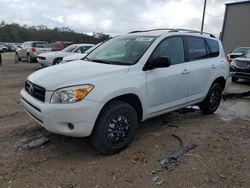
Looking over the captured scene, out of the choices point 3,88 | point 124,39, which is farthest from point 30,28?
point 124,39

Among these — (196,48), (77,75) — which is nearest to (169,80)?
(196,48)

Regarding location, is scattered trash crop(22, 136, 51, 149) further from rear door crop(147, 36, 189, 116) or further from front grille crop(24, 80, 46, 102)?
rear door crop(147, 36, 189, 116)

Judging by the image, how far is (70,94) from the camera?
3254mm

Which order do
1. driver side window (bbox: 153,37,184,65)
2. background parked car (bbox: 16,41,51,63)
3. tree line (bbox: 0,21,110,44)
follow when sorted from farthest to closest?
tree line (bbox: 0,21,110,44), background parked car (bbox: 16,41,51,63), driver side window (bbox: 153,37,184,65)

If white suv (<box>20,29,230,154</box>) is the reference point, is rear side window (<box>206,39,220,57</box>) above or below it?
above

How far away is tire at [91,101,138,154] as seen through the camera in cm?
345

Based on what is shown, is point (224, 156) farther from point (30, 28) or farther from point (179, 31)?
point (30, 28)

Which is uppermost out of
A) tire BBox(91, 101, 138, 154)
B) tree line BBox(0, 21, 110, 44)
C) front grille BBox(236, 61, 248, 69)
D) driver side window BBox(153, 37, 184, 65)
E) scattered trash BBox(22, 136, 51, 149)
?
tree line BBox(0, 21, 110, 44)

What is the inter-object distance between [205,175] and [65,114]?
6.33 feet

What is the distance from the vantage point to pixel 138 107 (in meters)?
3.98

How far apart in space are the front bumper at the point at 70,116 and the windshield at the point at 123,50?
1084 millimetres

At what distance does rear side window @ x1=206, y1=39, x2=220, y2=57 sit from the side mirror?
2.03 meters

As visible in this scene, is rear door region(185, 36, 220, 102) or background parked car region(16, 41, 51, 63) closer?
rear door region(185, 36, 220, 102)

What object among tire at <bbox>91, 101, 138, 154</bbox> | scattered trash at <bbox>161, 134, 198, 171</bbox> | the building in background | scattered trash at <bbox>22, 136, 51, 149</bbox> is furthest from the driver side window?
the building in background
